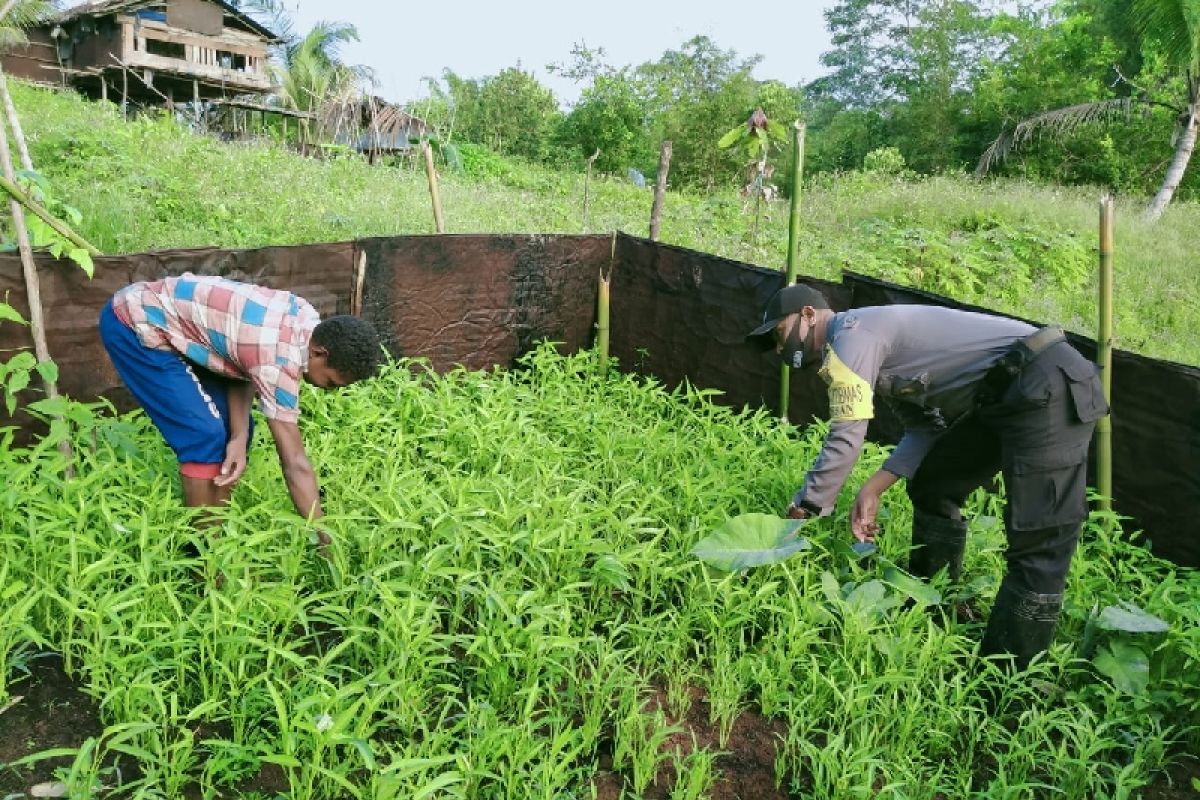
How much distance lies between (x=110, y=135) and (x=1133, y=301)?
33.9 ft

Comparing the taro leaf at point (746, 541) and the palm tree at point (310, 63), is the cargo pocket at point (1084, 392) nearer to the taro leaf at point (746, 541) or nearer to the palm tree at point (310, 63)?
the taro leaf at point (746, 541)

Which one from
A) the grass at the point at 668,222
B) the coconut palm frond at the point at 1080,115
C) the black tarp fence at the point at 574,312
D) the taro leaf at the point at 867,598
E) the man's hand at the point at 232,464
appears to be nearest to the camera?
the taro leaf at the point at 867,598

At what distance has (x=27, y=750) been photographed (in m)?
2.31

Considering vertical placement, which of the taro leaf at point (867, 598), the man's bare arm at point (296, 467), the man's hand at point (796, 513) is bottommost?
the taro leaf at point (867, 598)

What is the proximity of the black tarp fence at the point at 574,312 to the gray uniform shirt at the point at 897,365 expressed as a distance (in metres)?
0.97

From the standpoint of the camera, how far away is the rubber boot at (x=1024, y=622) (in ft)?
9.41

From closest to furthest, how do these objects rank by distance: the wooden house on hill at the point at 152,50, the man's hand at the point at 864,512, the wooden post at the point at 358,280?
the man's hand at the point at 864,512, the wooden post at the point at 358,280, the wooden house on hill at the point at 152,50

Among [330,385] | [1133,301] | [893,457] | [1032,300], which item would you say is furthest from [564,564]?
[1133,301]

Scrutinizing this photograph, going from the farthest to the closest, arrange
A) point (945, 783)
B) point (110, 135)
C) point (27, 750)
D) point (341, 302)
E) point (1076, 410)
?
point (110, 135) < point (341, 302) < point (1076, 410) < point (945, 783) < point (27, 750)

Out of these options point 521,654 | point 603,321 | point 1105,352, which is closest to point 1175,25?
point 603,321

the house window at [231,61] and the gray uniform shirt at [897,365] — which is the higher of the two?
the house window at [231,61]

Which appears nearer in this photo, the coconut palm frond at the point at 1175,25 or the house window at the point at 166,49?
the coconut palm frond at the point at 1175,25

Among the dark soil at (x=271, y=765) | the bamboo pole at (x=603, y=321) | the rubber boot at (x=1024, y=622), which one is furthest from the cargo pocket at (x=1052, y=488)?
the bamboo pole at (x=603, y=321)

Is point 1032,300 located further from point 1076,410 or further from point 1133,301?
point 1076,410
